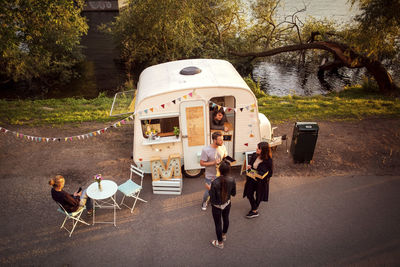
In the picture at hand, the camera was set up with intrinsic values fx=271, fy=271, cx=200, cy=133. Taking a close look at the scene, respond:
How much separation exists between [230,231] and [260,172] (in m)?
1.42

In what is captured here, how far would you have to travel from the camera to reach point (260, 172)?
5336mm

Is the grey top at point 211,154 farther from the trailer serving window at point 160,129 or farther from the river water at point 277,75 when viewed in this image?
the river water at point 277,75

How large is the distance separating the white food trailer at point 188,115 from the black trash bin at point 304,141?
4.28 ft

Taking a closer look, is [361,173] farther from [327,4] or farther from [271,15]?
[327,4]

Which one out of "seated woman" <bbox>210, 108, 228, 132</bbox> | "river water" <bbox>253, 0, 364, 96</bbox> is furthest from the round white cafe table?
"river water" <bbox>253, 0, 364, 96</bbox>

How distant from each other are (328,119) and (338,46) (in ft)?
21.5

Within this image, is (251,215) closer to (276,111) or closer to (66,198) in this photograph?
(66,198)

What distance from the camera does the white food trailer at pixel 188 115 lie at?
20.9ft

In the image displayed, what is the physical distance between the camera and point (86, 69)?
2245 cm

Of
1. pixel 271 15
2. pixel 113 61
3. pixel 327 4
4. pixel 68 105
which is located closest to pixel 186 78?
pixel 68 105

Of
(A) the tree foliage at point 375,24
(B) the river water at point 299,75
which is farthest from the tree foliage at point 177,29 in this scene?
(A) the tree foliage at point 375,24

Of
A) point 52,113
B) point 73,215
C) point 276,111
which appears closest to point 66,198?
point 73,215

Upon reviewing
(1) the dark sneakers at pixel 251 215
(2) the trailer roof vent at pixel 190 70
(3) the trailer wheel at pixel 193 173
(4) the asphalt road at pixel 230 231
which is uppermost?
(2) the trailer roof vent at pixel 190 70

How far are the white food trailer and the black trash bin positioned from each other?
51.3 inches
